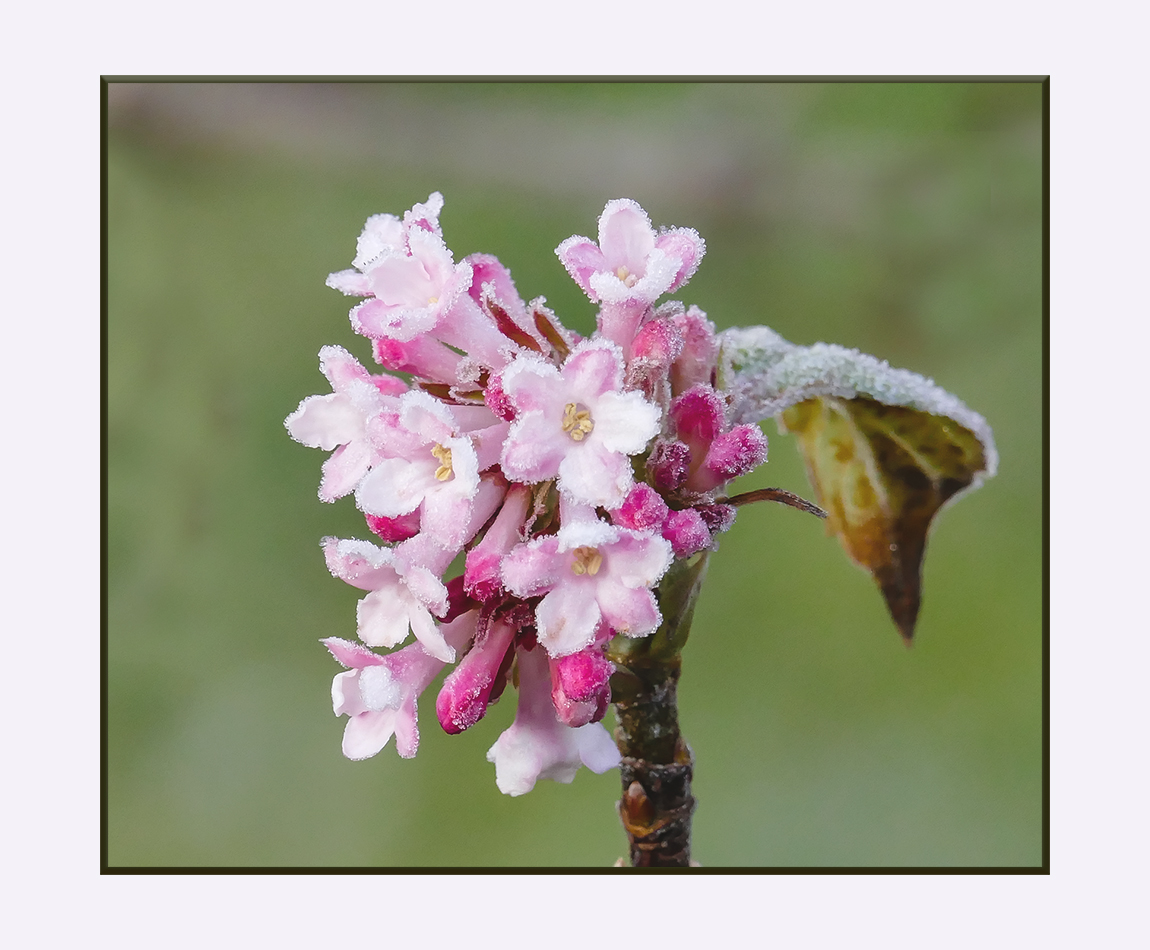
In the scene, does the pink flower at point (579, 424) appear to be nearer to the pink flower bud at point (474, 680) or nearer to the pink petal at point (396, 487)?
the pink petal at point (396, 487)

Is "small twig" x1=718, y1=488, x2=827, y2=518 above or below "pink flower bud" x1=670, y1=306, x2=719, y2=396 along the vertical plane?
below

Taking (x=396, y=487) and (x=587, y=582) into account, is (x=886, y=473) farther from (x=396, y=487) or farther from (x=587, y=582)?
(x=396, y=487)

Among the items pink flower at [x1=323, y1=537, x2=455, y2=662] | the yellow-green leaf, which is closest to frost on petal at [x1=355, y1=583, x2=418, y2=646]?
pink flower at [x1=323, y1=537, x2=455, y2=662]

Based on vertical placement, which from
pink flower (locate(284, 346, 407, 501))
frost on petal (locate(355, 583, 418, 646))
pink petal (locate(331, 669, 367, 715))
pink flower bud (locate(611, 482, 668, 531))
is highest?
pink flower (locate(284, 346, 407, 501))

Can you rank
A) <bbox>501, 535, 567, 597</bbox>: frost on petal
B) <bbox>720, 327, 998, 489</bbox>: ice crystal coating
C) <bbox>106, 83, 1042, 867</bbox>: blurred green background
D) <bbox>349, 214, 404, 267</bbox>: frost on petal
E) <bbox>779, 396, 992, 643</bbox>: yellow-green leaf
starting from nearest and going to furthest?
<bbox>501, 535, 567, 597</bbox>: frost on petal, <bbox>349, 214, 404, 267</bbox>: frost on petal, <bbox>720, 327, 998, 489</bbox>: ice crystal coating, <bbox>779, 396, 992, 643</bbox>: yellow-green leaf, <bbox>106, 83, 1042, 867</bbox>: blurred green background

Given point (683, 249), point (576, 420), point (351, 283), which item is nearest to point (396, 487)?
point (576, 420)

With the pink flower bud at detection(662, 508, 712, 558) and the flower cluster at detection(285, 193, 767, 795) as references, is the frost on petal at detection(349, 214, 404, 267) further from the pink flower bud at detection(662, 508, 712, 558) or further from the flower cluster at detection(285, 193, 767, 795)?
the pink flower bud at detection(662, 508, 712, 558)

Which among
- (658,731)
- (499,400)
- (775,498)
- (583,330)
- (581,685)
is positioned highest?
(583,330)
